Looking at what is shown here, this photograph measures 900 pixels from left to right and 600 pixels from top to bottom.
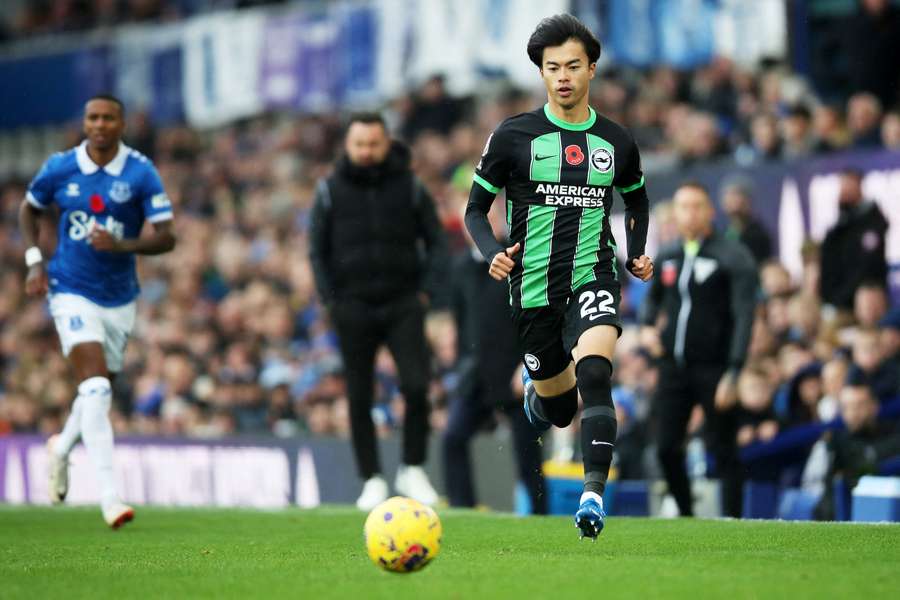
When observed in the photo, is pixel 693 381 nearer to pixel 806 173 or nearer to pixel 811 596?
pixel 806 173

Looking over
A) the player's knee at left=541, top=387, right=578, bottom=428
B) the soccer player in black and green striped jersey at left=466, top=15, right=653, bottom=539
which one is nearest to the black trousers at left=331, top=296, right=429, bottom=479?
the player's knee at left=541, top=387, right=578, bottom=428

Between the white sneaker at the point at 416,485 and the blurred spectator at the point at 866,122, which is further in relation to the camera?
the blurred spectator at the point at 866,122

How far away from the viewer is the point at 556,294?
27.4 feet

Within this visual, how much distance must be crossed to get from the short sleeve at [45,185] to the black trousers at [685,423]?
434cm

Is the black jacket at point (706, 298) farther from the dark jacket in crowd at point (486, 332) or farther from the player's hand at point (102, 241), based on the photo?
the player's hand at point (102, 241)

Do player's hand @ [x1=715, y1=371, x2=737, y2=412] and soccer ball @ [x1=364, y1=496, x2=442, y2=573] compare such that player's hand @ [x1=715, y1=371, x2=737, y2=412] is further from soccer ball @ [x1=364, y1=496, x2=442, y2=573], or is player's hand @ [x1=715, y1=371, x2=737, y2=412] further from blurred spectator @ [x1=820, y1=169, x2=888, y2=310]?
soccer ball @ [x1=364, y1=496, x2=442, y2=573]

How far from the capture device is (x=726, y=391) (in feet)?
37.0

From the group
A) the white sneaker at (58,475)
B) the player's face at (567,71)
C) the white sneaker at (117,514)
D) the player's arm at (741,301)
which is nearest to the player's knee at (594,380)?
the player's face at (567,71)

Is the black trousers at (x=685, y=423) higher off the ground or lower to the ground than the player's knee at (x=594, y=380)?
lower

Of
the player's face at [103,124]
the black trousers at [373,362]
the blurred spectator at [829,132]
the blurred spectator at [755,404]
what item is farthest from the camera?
the blurred spectator at [829,132]

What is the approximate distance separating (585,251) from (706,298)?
11.1ft

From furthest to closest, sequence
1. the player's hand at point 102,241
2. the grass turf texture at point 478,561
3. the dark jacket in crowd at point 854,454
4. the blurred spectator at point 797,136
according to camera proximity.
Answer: the blurred spectator at point 797,136 → the dark jacket in crowd at point 854,454 → the player's hand at point 102,241 → the grass turf texture at point 478,561

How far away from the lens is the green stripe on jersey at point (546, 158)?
823 cm

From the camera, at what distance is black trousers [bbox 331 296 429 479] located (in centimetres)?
1178
